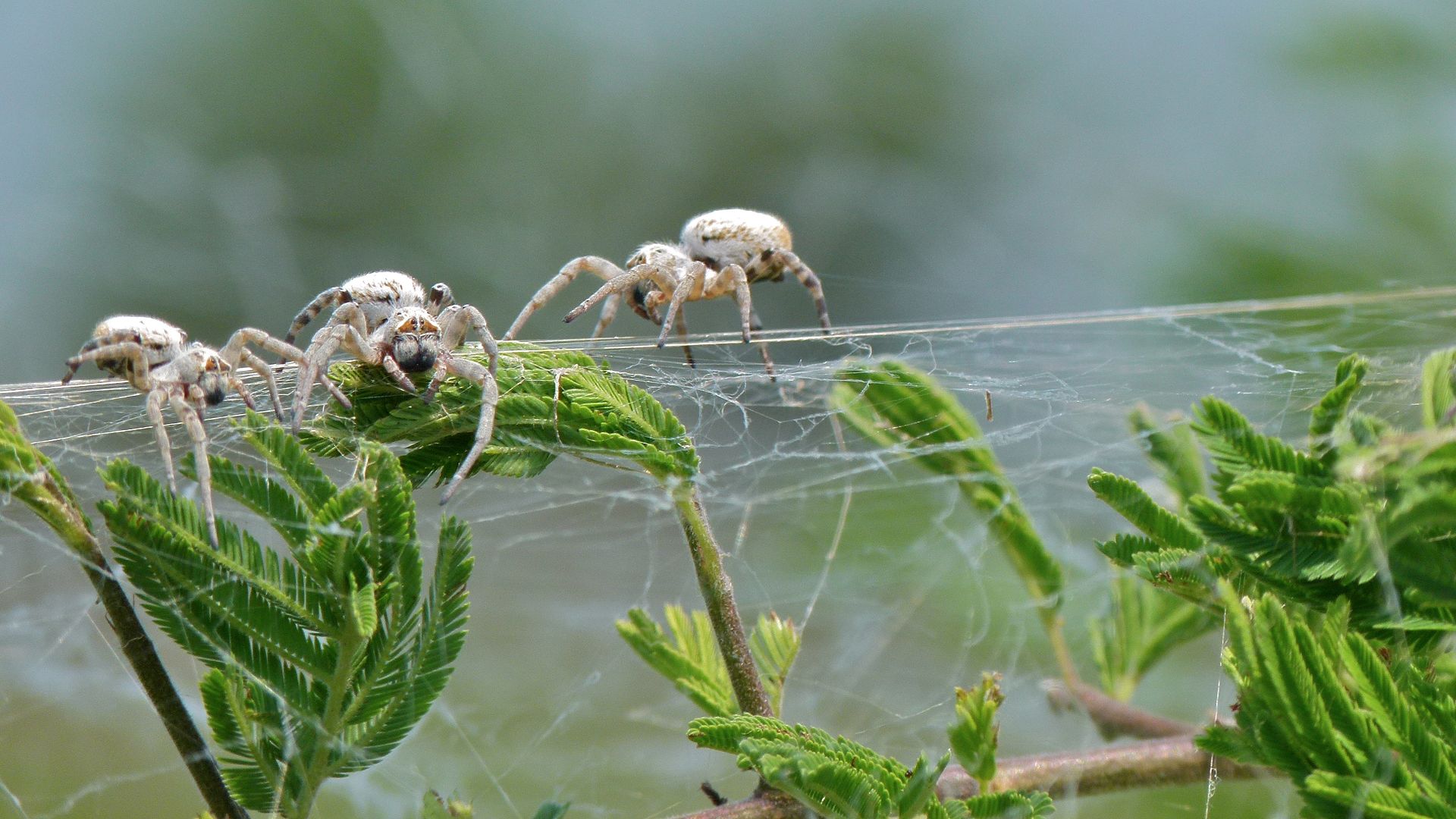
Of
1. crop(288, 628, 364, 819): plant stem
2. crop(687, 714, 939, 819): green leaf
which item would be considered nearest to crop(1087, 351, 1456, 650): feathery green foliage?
crop(687, 714, 939, 819): green leaf

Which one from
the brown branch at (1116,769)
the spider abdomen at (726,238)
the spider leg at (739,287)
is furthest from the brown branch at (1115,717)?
the spider abdomen at (726,238)

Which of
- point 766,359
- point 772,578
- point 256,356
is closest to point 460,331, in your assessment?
point 256,356

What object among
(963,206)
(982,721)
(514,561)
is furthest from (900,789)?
(963,206)

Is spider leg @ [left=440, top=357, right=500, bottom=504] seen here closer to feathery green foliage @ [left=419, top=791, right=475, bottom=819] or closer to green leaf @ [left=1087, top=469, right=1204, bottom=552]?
feathery green foliage @ [left=419, top=791, right=475, bottom=819]

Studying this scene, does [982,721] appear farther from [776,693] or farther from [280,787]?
[280,787]

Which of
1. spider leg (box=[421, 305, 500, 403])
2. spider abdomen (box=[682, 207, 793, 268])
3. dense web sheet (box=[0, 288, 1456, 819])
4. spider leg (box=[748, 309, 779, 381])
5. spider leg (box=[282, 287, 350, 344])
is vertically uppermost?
spider abdomen (box=[682, 207, 793, 268])

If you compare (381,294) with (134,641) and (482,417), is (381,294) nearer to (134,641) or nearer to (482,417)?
(482,417)
